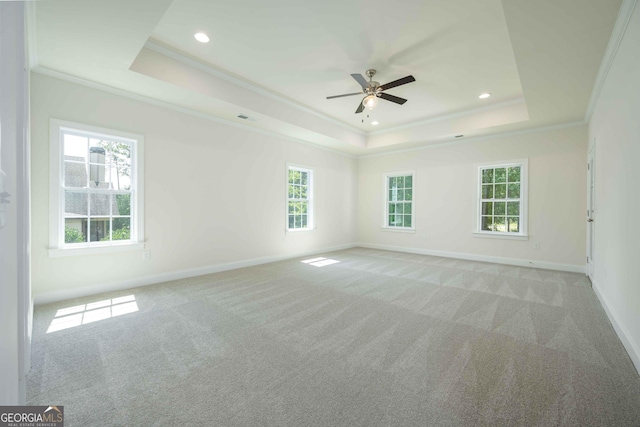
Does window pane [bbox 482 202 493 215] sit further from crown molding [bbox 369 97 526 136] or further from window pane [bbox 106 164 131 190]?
window pane [bbox 106 164 131 190]

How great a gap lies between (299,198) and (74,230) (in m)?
4.08

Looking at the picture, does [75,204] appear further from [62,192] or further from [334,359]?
[334,359]

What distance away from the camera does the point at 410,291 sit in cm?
375

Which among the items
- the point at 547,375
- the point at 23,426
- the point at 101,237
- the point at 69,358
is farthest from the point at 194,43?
the point at 547,375

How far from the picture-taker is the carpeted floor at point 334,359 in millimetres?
1548

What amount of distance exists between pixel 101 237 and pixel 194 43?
2.87m

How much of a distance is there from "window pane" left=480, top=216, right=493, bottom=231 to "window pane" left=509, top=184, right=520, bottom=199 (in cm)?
60

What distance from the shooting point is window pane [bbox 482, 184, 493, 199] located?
5.82 metres

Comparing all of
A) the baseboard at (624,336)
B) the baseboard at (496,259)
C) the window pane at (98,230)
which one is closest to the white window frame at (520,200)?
the baseboard at (496,259)

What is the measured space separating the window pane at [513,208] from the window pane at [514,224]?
10 centimetres

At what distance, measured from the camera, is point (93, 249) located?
11.6 feet

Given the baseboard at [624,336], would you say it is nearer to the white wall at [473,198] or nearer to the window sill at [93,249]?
the white wall at [473,198]

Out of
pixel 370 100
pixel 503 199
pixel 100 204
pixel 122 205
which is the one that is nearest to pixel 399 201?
pixel 503 199

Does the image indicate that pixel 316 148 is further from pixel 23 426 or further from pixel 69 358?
pixel 23 426
